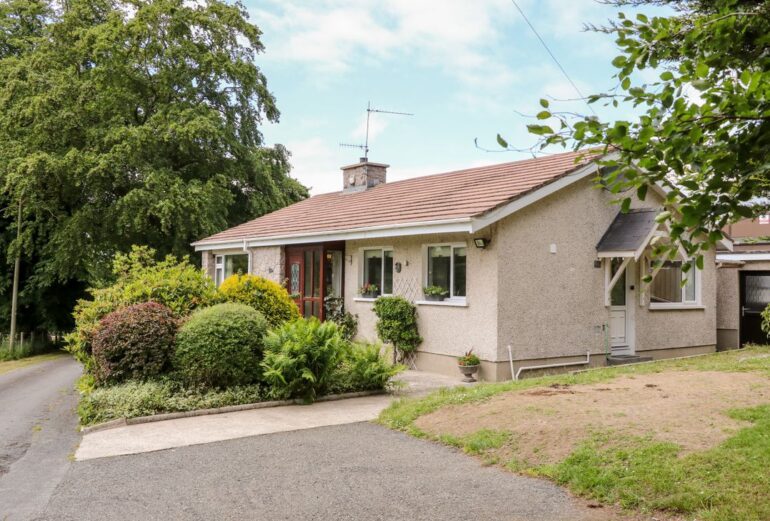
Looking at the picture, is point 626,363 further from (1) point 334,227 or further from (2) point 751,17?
(2) point 751,17

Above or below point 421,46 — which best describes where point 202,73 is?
above

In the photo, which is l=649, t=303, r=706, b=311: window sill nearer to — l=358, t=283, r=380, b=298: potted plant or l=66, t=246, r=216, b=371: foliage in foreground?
l=358, t=283, r=380, b=298: potted plant

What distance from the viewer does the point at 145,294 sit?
36.6ft

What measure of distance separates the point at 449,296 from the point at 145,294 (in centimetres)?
584

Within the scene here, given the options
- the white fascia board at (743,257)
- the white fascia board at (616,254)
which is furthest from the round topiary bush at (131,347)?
the white fascia board at (743,257)

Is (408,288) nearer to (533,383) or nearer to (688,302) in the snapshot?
(533,383)

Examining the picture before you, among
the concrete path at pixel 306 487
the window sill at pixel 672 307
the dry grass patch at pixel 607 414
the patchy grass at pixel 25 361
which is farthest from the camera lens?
the patchy grass at pixel 25 361

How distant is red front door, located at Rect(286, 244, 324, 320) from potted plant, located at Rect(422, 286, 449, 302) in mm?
4125

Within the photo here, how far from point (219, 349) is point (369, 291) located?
620 cm

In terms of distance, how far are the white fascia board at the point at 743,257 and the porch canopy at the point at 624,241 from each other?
16.4 ft

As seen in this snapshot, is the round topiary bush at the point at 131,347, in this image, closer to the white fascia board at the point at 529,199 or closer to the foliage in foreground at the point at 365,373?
the foliage in foreground at the point at 365,373

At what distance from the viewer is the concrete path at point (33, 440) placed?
575 centimetres

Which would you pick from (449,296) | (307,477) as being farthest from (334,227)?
(307,477)

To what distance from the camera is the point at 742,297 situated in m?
17.3
